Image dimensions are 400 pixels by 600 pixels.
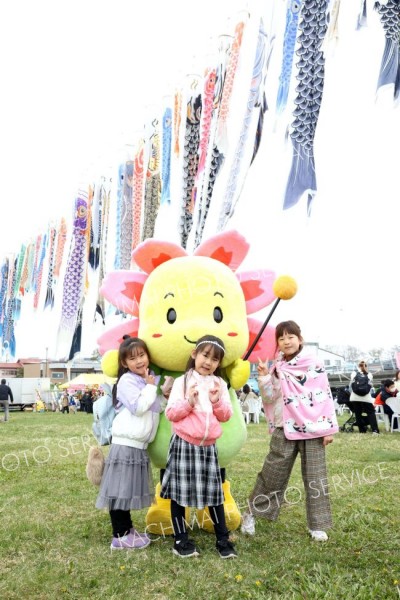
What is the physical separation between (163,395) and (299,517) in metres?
1.41

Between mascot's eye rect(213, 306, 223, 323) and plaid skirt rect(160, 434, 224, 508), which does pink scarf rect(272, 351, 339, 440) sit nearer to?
mascot's eye rect(213, 306, 223, 323)

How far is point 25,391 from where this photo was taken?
84.7 ft

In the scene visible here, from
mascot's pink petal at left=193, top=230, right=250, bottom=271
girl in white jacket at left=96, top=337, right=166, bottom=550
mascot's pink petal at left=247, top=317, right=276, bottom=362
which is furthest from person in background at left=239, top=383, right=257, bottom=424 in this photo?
girl in white jacket at left=96, top=337, right=166, bottom=550

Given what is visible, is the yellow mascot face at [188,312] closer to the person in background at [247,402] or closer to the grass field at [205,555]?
the grass field at [205,555]

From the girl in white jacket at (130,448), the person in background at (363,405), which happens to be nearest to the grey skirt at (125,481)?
the girl in white jacket at (130,448)

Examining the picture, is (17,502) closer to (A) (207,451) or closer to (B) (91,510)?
(B) (91,510)

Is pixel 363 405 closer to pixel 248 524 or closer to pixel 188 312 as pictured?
pixel 248 524

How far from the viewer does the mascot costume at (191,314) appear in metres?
3.25

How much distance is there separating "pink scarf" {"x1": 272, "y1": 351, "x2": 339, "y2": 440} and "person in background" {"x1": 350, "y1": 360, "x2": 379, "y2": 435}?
6.44 metres

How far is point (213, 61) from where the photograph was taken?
322 inches

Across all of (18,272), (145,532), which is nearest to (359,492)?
(145,532)

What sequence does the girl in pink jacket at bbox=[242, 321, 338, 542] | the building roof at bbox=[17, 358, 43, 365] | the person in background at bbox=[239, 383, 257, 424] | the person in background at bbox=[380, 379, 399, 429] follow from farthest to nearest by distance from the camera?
1. the building roof at bbox=[17, 358, 43, 365]
2. the person in background at bbox=[239, 383, 257, 424]
3. the person in background at bbox=[380, 379, 399, 429]
4. the girl in pink jacket at bbox=[242, 321, 338, 542]

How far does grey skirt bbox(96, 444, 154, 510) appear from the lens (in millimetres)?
3004

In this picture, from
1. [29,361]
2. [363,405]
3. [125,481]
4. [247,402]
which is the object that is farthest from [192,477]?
[29,361]
